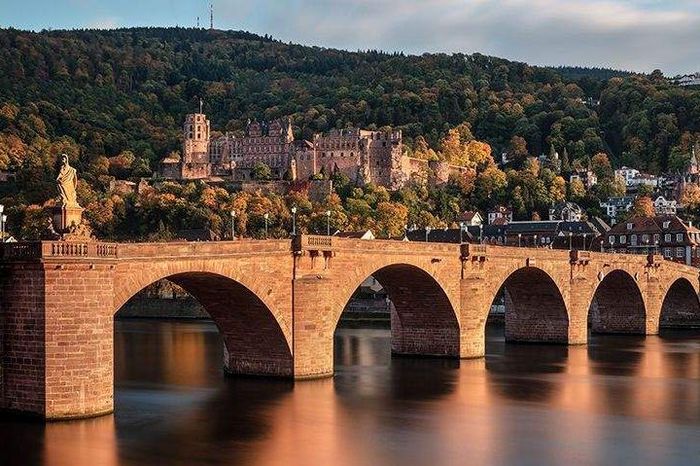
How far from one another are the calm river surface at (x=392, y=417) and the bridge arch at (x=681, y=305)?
24.9 m

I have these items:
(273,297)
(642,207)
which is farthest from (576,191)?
(273,297)

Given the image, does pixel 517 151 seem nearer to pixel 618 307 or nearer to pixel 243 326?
pixel 618 307

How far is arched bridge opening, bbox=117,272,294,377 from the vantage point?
112ft

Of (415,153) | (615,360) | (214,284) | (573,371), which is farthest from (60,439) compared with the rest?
(415,153)

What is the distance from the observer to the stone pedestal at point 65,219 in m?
27.1

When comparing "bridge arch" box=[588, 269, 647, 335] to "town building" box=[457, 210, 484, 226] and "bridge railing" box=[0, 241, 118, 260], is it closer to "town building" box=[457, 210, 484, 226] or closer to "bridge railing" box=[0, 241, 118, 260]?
"bridge railing" box=[0, 241, 118, 260]

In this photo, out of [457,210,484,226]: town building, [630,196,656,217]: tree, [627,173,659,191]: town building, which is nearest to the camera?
[630,196,656,217]: tree

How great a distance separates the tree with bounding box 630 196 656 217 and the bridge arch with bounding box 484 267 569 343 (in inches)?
2889

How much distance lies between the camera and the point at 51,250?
2662cm

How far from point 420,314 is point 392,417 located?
1410 centimetres

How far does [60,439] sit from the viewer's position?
83.5 feet

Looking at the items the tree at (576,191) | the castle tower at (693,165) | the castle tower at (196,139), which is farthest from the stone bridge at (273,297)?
the castle tower at (196,139)

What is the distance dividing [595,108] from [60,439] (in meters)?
171

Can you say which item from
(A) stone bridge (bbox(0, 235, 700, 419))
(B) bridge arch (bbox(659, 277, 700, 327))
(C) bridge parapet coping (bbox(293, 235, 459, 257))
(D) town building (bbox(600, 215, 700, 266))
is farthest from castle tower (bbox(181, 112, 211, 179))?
(C) bridge parapet coping (bbox(293, 235, 459, 257))
